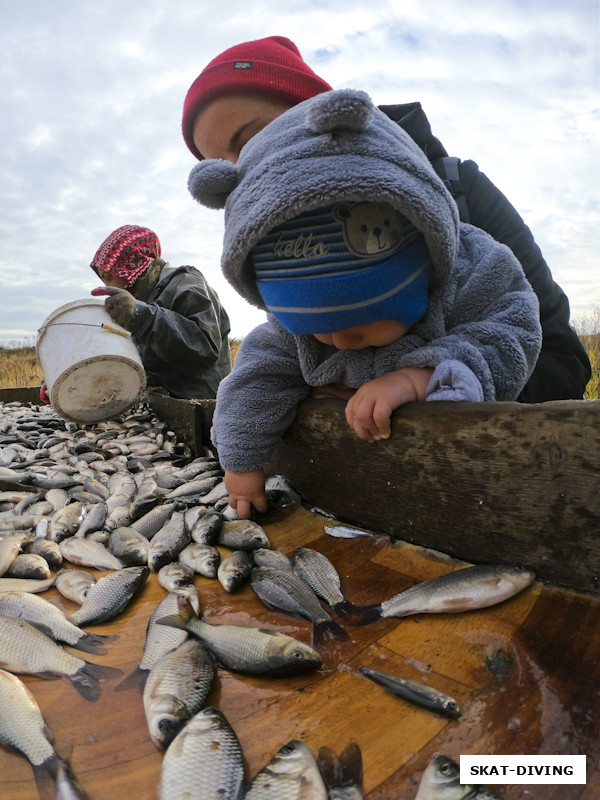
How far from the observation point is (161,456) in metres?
3.66

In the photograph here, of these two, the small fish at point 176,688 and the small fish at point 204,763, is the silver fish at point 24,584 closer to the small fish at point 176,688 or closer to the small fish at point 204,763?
the small fish at point 176,688

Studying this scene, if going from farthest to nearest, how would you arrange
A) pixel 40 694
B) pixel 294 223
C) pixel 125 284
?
1. pixel 125 284
2. pixel 294 223
3. pixel 40 694

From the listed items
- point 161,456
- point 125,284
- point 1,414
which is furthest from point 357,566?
point 1,414

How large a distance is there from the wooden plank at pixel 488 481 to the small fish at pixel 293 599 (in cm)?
44

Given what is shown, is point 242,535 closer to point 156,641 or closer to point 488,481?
point 156,641

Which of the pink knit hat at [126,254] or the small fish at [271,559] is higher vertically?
the pink knit hat at [126,254]

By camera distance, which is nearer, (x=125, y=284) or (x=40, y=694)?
(x=40, y=694)

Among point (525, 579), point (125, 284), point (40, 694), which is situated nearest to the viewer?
point (40, 694)

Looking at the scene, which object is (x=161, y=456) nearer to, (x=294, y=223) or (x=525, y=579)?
(x=294, y=223)

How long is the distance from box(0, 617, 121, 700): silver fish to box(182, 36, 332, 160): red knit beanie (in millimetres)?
2338

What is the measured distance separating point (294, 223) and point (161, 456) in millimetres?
2472

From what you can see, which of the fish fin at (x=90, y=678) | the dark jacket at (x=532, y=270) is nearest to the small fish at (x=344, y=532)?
the fish fin at (x=90, y=678)

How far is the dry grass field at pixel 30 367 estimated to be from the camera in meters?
6.43

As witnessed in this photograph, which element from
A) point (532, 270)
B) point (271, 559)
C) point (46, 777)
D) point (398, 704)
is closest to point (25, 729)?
point (46, 777)
